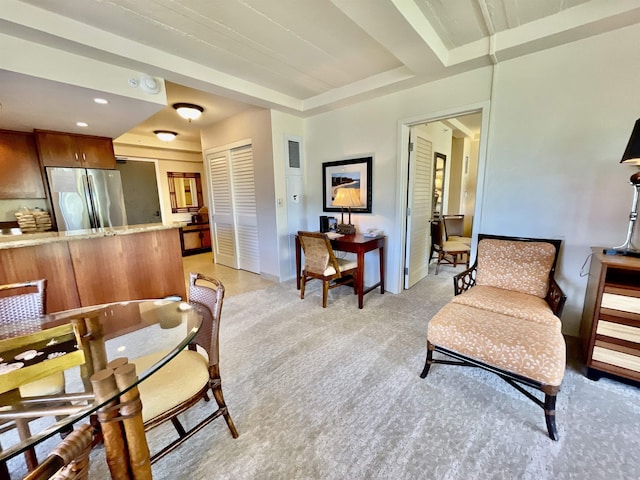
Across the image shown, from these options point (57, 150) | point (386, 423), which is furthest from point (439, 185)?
point (57, 150)

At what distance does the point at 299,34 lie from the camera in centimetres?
209

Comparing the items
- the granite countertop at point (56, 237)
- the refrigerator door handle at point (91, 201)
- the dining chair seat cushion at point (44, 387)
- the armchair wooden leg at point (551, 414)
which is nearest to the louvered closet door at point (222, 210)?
the refrigerator door handle at point (91, 201)

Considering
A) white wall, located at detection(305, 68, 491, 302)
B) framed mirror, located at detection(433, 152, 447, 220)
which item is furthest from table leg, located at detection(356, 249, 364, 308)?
framed mirror, located at detection(433, 152, 447, 220)

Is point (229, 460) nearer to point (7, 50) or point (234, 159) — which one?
point (7, 50)

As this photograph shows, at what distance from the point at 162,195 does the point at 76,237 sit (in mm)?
4166

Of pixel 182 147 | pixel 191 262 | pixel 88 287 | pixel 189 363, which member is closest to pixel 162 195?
pixel 182 147

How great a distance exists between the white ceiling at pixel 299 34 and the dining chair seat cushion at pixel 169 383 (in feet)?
7.13

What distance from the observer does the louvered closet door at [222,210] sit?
4428 mm

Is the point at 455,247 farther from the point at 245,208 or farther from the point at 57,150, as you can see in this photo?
the point at 57,150

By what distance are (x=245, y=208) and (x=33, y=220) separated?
9.12 ft

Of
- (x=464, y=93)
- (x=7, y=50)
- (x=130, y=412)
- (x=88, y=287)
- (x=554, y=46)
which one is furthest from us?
(x=464, y=93)

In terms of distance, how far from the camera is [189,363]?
1.31 metres

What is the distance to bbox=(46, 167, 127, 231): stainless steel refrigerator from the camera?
11.6 ft

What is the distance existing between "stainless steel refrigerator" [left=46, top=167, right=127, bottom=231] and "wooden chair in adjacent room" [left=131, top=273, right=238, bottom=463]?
342cm
